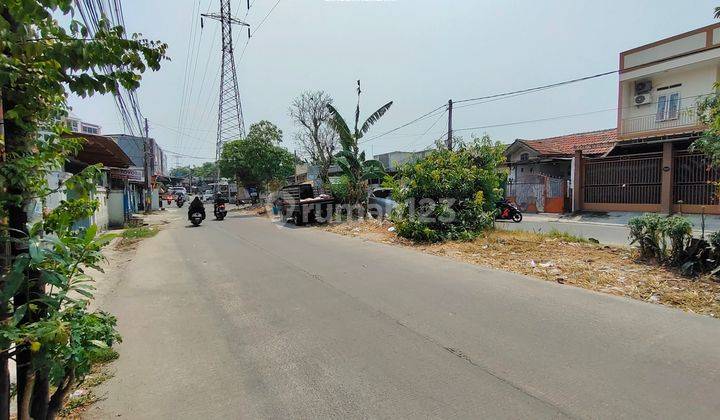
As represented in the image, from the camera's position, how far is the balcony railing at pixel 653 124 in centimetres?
1917

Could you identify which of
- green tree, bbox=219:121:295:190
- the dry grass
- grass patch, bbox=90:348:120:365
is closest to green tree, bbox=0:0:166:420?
grass patch, bbox=90:348:120:365

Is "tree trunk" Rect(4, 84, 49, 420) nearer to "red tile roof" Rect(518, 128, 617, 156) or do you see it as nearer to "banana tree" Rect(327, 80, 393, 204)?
"banana tree" Rect(327, 80, 393, 204)

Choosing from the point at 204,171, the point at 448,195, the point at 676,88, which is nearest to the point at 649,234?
the point at 448,195

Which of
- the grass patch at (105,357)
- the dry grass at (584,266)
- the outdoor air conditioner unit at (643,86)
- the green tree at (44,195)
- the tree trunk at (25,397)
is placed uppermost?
the outdoor air conditioner unit at (643,86)

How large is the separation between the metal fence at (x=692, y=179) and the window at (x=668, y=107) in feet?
13.1

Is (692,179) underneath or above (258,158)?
underneath

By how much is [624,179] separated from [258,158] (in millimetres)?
24911

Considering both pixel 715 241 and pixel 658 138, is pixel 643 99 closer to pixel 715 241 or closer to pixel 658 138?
pixel 658 138

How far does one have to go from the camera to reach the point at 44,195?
2324mm

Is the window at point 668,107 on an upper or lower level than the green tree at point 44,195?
upper

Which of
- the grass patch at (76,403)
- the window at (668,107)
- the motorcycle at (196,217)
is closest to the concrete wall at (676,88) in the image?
the window at (668,107)

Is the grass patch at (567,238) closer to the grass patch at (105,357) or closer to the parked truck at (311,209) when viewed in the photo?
the grass patch at (105,357)

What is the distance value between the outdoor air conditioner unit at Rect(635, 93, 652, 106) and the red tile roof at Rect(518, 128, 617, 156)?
2.46 metres

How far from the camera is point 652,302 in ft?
18.5
